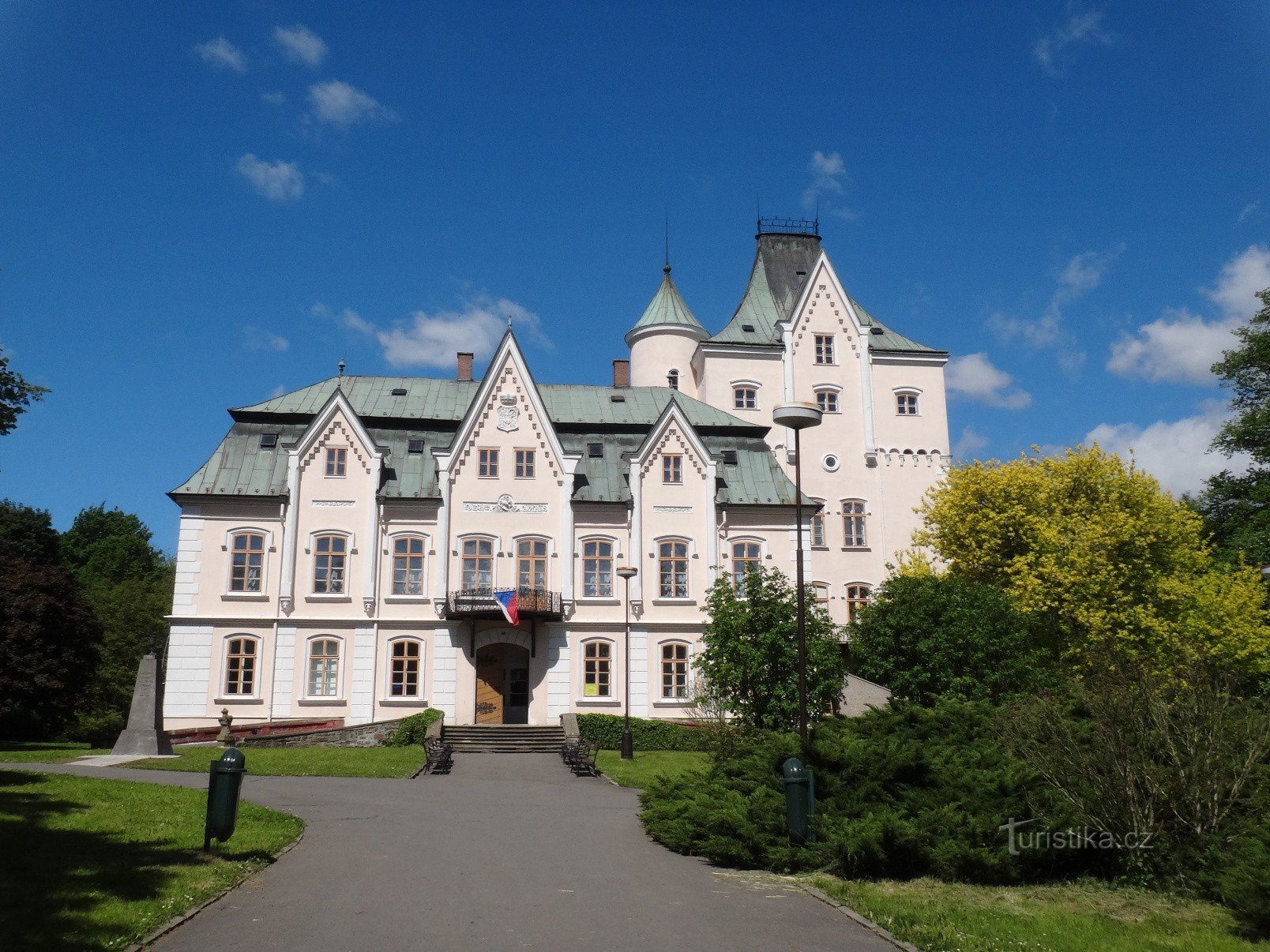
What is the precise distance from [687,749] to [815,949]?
27397 millimetres

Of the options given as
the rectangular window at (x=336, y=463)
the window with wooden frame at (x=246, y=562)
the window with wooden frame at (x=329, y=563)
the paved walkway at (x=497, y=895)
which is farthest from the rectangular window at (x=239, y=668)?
the paved walkway at (x=497, y=895)

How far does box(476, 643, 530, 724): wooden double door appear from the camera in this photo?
38.9m

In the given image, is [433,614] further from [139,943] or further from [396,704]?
[139,943]

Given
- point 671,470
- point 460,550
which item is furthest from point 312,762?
point 671,470

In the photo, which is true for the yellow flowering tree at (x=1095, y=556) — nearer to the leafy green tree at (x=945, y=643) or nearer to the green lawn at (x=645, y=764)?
the leafy green tree at (x=945, y=643)

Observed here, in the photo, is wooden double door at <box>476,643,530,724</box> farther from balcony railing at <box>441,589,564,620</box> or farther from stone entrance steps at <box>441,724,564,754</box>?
stone entrance steps at <box>441,724,564,754</box>

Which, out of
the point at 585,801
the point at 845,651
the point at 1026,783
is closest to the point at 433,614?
the point at 845,651

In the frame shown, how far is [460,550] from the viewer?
3956 cm

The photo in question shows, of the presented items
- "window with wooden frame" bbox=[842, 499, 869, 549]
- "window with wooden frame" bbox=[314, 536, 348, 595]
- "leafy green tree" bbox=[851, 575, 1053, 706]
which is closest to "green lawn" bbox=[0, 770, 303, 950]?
"window with wooden frame" bbox=[314, 536, 348, 595]

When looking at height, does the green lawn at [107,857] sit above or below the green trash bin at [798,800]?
below

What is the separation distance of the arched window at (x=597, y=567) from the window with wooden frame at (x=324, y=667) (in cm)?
936

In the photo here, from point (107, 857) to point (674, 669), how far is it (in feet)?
95.0

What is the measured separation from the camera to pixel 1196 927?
10.5 meters

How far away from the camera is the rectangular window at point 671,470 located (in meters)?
41.2
